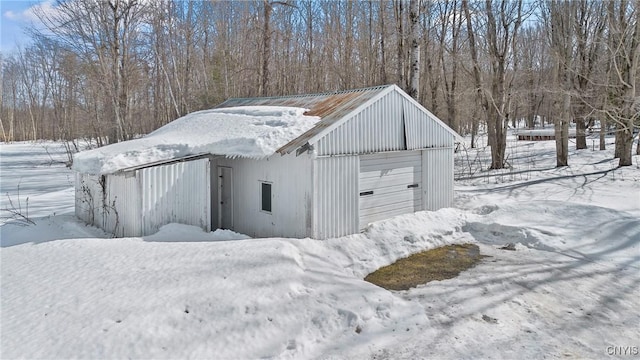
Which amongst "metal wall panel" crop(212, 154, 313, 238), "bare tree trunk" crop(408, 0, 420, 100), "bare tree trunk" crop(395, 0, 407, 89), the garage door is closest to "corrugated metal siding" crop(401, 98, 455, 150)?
the garage door

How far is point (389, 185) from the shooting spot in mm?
10781

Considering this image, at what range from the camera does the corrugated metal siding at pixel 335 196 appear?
29.4 feet

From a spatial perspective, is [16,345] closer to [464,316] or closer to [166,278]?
[166,278]

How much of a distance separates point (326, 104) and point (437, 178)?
3.82 meters

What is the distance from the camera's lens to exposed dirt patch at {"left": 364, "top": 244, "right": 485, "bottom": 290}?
Answer: 7.64 metres

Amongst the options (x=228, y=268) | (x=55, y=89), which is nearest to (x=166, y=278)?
(x=228, y=268)

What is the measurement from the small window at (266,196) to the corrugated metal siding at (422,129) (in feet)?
12.4

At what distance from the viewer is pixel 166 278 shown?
6.62 meters

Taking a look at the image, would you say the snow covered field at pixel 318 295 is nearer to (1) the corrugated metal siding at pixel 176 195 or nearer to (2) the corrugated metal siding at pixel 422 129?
(1) the corrugated metal siding at pixel 176 195

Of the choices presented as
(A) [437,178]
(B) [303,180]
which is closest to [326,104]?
(B) [303,180]

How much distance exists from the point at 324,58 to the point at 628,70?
18.3m

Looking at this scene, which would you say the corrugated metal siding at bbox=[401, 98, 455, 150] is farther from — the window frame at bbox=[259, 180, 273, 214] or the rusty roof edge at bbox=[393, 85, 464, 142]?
the window frame at bbox=[259, 180, 273, 214]

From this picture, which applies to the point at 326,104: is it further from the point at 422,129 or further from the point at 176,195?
the point at 176,195

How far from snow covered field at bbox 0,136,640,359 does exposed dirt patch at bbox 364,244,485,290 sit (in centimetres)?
25
